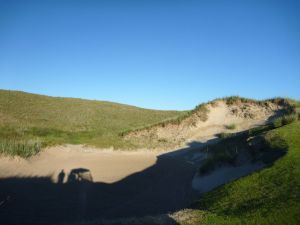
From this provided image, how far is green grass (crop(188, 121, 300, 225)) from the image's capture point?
10305 mm

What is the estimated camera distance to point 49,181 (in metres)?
21.5

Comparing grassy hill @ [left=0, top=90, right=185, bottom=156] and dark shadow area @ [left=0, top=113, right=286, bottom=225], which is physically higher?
grassy hill @ [left=0, top=90, right=185, bottom=156]

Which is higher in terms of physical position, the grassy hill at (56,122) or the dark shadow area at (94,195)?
the grassy hill at (56,122)

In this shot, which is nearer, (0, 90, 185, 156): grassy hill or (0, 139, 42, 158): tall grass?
(0, 139, 42, 158): tall grass

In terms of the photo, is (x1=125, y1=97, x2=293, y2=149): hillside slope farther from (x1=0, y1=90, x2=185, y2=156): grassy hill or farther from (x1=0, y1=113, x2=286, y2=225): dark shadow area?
(x1=0, y1=113, x2=286, y2=225): dark shadow area

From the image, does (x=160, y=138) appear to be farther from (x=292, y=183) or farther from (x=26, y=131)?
(x=292, y=183)

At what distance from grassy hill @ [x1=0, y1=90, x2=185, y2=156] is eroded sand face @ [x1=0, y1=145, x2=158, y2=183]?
47.7 inches

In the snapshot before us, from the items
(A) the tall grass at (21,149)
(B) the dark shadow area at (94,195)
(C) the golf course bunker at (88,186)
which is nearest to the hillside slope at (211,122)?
(C) the golf course bunker at (88,186)

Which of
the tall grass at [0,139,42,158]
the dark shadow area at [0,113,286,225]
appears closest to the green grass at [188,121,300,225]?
the dark shadow area at [0,113,286,225]

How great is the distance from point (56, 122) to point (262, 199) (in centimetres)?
4554

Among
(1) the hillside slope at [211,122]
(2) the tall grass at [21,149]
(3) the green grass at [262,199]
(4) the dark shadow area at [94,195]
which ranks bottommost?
(4) the dark shadow area at [94,195]

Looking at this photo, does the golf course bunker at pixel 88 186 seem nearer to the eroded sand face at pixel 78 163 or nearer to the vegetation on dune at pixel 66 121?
the eroded sand face at pixel 78 163

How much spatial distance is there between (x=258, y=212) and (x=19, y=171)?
17.1 metres

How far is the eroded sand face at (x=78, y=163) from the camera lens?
2280 cm
